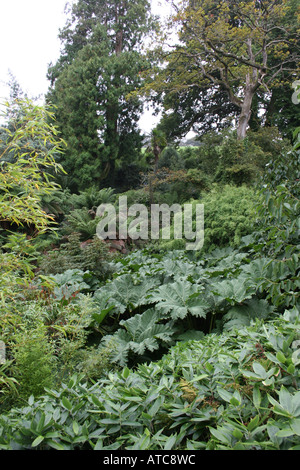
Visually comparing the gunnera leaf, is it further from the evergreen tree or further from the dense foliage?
the evergreen tree

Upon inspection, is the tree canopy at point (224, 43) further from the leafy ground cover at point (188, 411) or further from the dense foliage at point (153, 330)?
the leafy ground cover at point (188, 411)

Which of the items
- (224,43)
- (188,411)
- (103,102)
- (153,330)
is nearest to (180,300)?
(153,330)

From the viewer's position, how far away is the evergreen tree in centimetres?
1233

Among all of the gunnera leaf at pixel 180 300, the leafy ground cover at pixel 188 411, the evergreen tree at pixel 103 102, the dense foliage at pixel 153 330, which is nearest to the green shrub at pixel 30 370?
the dense foliage at pixel 153 330

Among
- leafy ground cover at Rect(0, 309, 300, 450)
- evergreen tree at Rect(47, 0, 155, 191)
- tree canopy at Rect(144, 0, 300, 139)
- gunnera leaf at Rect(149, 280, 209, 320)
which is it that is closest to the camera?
leafy ground cover at Rect(0, 309, 300, 450)

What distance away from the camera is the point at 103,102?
13.0 m

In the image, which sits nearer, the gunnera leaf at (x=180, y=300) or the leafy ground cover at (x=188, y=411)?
the leafy ground cover at (x=188, y=411)

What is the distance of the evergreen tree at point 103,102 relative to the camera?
40.4ft

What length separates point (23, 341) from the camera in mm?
1774

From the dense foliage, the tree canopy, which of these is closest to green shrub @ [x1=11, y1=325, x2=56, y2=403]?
the dense foliage

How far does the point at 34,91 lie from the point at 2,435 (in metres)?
14.5

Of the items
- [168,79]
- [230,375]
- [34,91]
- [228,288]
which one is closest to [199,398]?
[230,375]

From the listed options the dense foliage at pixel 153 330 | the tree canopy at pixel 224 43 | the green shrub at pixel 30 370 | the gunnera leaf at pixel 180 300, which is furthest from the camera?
the tree canopy at pixel 224 43
